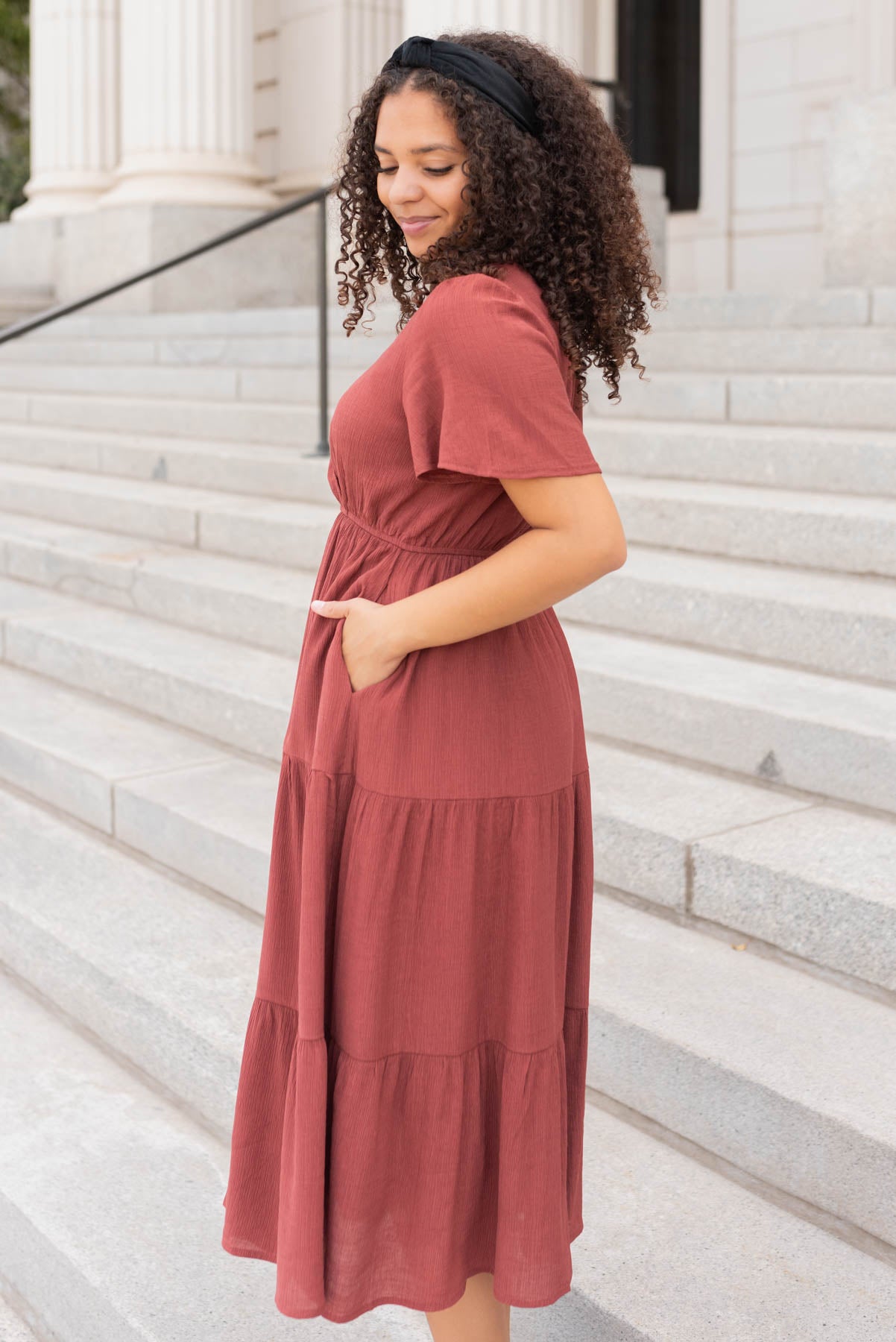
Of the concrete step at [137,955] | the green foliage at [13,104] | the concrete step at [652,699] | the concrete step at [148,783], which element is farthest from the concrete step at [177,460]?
the green foliage at [13,104]

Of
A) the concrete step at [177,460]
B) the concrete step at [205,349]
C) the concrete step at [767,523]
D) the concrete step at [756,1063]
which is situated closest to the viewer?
the concrete step at [756,1063]

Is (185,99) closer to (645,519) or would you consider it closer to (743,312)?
(743,312)

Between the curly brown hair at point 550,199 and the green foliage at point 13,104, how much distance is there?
654 inches

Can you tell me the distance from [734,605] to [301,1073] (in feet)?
8.05

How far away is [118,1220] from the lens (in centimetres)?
262

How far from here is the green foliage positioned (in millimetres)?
16859

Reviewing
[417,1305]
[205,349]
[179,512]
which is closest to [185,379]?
[205,349]

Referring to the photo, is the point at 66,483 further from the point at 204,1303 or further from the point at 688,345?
the point at 204,1303

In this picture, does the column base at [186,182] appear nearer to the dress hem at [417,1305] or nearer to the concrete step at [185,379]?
the concrete step at [185,379]

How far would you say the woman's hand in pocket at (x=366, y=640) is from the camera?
1.72 metres

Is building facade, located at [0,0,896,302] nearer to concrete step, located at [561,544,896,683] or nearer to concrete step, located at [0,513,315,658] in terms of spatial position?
concrete step, located at [0,513,315,658]

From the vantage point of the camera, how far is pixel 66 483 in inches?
283

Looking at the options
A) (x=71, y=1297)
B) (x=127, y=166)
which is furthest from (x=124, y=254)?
(x=71, y=1297)

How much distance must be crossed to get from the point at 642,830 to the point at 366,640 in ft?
4.92
